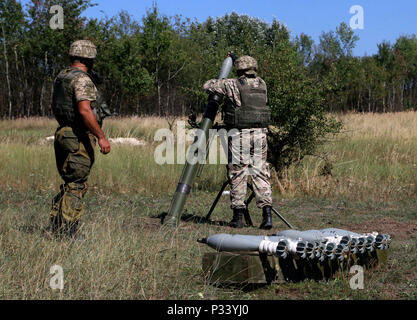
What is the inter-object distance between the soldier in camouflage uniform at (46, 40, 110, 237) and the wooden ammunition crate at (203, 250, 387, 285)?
1786 mm

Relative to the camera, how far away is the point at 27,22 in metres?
33.3

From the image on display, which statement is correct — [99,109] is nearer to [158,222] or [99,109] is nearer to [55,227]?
[55,227]

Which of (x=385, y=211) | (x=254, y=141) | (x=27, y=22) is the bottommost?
(x=385, y=211)

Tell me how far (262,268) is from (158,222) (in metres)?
3.25

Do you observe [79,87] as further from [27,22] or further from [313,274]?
[27,22]

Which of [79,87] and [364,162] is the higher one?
[79,87]

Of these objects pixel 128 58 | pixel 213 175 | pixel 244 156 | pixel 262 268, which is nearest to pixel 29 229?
pixel 244 156

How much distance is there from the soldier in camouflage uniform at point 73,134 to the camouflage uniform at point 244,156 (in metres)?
1.89

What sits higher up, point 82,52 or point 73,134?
point 82,52

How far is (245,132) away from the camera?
7.16 metres
